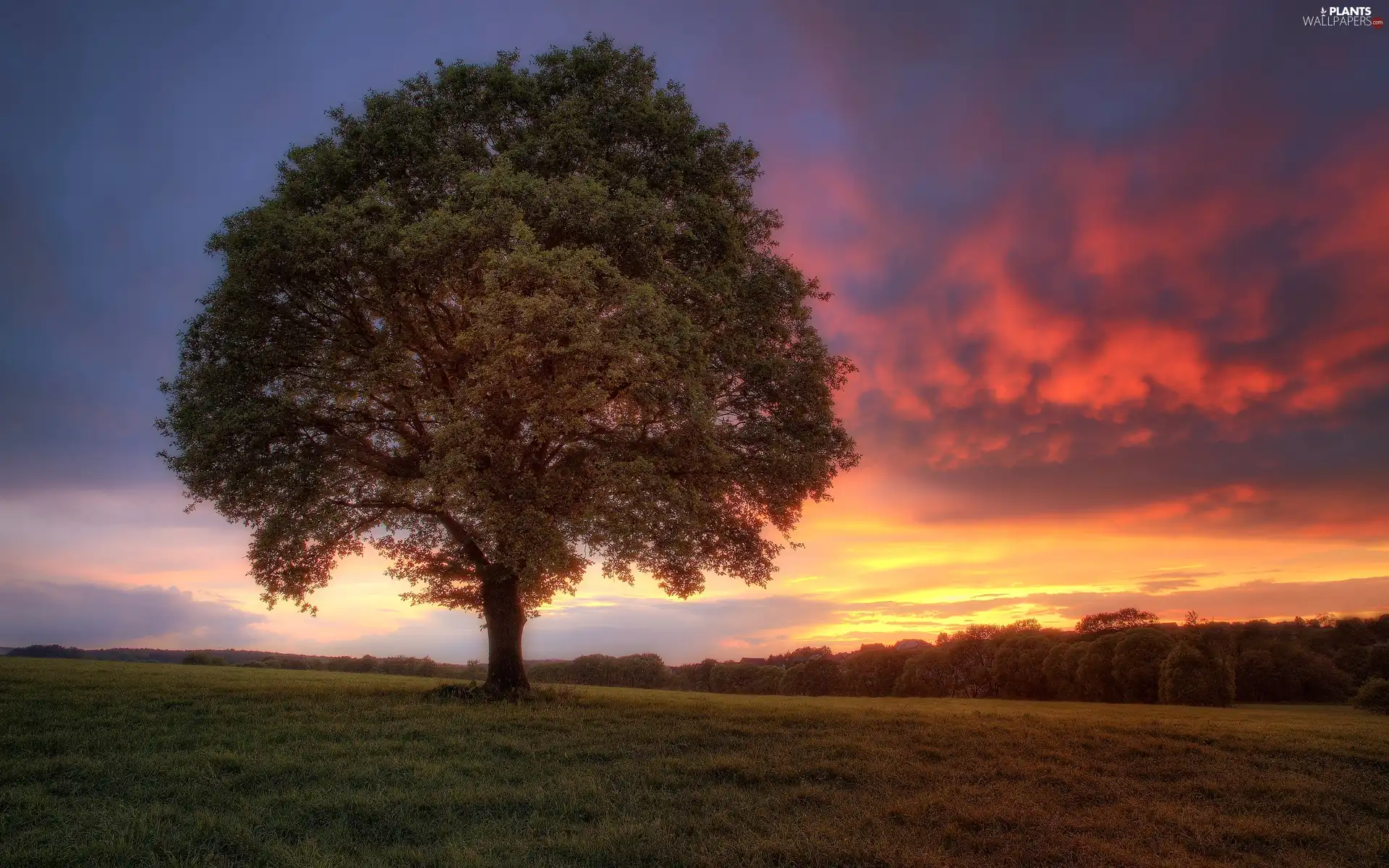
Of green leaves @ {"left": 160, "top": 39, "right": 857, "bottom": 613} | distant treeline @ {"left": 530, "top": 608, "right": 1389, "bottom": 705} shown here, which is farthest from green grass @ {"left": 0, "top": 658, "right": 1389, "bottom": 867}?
distant treeline @ {"left": 530, "top": 608, "right": 1389, "bottom": 705}

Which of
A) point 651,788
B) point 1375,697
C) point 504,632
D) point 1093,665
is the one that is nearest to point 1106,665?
point 1093,665

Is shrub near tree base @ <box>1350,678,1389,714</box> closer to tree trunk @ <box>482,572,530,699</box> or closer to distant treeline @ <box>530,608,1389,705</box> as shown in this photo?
distant treeline @ <box>530,608,1389,705</box>

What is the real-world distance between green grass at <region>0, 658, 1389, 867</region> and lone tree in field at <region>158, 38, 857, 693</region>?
5455mm

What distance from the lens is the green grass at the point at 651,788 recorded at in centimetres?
887

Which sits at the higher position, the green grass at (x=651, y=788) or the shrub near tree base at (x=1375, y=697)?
the green grass at (x=651, y=788)

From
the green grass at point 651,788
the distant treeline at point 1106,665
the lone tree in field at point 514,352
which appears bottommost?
the distant treeline at point 1106,665

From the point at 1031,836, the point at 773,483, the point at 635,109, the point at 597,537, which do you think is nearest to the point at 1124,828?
the point at 1031,836

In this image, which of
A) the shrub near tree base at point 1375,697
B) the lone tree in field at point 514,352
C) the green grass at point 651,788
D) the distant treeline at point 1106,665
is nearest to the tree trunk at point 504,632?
the lone tree in field at point 514,352

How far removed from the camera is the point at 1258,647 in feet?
156

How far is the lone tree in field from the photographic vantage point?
18.2 m

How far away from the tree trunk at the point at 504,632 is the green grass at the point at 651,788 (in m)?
2.88

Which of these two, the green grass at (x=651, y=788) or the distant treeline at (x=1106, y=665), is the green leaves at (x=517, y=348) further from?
the distant treeline at (x=1106, y=665)

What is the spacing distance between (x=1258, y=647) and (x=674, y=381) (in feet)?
166

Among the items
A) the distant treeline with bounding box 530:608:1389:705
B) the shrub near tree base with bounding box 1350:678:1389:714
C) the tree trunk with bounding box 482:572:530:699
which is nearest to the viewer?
the tree trunk with bounding box 482:572:530:699
